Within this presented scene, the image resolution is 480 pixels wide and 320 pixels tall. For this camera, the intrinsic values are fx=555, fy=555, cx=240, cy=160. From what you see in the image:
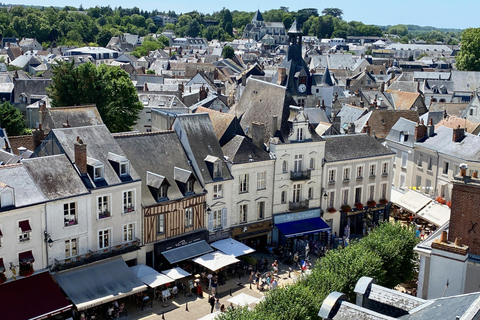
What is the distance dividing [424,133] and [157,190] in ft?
76.5

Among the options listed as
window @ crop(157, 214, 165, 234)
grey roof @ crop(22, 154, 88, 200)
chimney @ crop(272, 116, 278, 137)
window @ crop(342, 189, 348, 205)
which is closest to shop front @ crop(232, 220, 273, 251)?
window @ crop(157, 214, 165, 234)

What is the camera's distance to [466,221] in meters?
19.7

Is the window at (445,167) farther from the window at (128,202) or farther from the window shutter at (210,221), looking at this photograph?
the window at (128,202)

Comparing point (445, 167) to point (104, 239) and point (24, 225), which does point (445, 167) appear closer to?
point (104, 239)

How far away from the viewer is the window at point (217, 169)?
31.7 m

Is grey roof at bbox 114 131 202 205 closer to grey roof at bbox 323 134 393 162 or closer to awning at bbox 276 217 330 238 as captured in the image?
awning at bbox 276 217 330 238

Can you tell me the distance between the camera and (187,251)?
30.3 metres

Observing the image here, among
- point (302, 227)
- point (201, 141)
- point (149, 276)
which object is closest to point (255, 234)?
point (302, 227)

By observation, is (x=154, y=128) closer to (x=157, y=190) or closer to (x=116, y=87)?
(x=116, y=87)

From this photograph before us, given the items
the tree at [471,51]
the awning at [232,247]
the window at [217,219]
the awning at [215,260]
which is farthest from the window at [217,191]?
the tree at [471,51]

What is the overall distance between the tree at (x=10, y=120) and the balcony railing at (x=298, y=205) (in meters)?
25.9

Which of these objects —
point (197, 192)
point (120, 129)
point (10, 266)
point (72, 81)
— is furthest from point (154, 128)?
point (10, 266)

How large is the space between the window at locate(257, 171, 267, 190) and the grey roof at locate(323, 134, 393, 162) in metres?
5.01

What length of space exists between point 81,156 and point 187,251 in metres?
7.78
